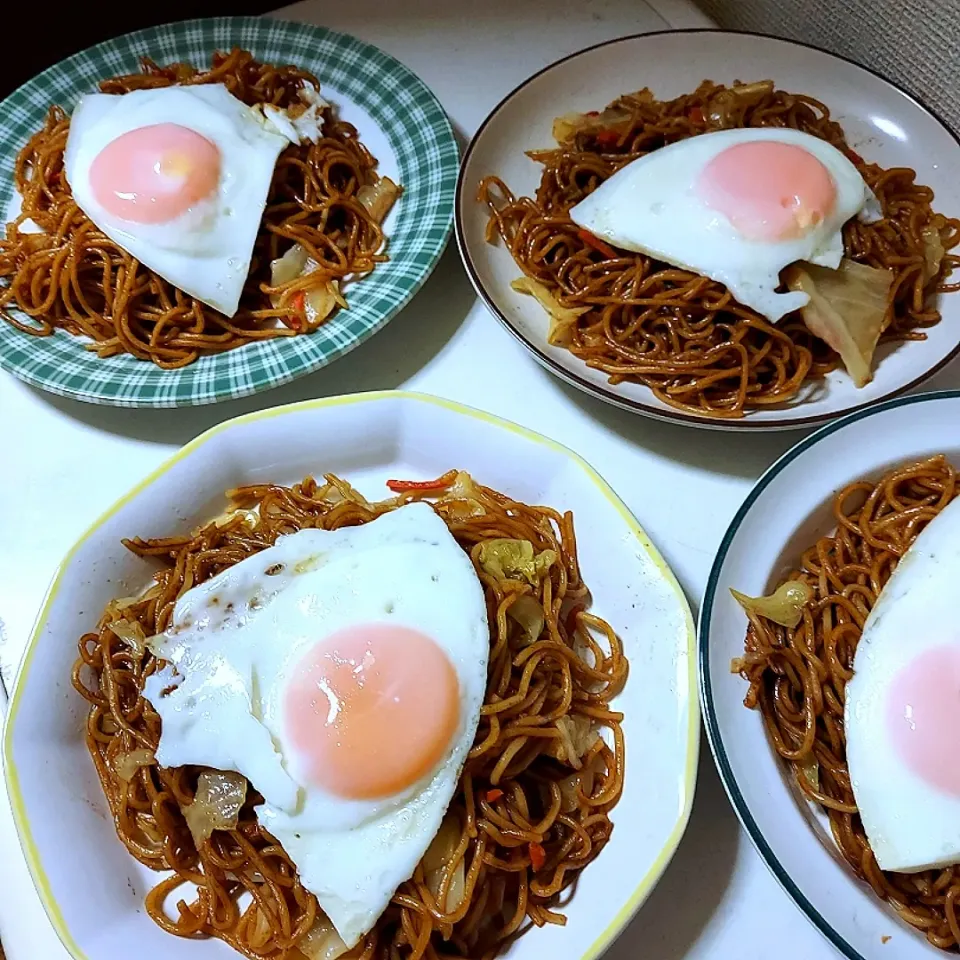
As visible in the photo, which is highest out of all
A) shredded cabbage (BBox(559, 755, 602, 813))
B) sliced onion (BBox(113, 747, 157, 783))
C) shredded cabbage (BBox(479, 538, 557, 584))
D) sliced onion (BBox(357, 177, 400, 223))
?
sliced onion (BBox(357, 177, 400, 223))

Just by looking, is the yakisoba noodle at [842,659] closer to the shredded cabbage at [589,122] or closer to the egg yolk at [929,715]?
the egg yolk at [929,715]

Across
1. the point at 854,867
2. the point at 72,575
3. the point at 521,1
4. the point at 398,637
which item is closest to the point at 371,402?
the point at 398,637

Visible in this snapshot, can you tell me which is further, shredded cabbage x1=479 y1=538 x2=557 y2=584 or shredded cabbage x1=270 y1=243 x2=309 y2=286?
shredded cabbage x1=270 y1=243 x2=309 y2=286

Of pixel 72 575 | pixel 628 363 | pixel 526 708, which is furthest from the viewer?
pixel 628 363

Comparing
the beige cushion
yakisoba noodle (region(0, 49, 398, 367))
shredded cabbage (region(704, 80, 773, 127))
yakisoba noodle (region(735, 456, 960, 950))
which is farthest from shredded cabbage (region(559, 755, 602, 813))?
the beige cushion

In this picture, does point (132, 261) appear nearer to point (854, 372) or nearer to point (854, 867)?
point (854, 372)

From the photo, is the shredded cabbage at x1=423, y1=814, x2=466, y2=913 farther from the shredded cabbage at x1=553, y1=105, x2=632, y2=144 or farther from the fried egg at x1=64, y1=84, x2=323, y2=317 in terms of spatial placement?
the shredded cabbage at x1=553, y1=105, x2=632, y2=144
